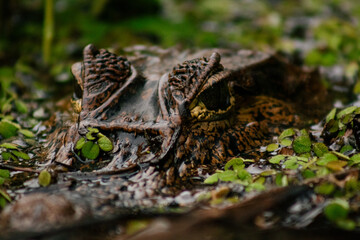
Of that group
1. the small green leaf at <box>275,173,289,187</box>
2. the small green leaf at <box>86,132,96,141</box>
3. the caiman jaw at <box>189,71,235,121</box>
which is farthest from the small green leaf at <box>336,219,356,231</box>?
the small green leaf at <box>86,132,96,141</box>

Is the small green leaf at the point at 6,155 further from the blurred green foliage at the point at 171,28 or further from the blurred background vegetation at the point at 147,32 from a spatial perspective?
the blurred green foliage at the point at 171,28

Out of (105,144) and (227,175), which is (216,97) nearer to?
(227,175)

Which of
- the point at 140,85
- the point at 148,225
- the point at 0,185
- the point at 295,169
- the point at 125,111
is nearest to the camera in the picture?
the point at 148,225

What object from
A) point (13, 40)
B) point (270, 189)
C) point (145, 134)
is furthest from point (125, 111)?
point (13, 40)

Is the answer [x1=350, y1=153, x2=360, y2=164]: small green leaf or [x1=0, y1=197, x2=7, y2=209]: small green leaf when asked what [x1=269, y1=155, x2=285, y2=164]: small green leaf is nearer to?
[x1=350, y1=153, x2=360, y2=164]: small green leaf

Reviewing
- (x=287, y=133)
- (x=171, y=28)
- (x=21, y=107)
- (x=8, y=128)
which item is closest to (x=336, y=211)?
(x=287, y=133)

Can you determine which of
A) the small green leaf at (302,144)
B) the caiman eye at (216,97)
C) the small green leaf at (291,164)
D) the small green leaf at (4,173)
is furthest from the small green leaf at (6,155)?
the small green leaf at (302,144)

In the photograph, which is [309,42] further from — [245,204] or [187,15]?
[245,204]
